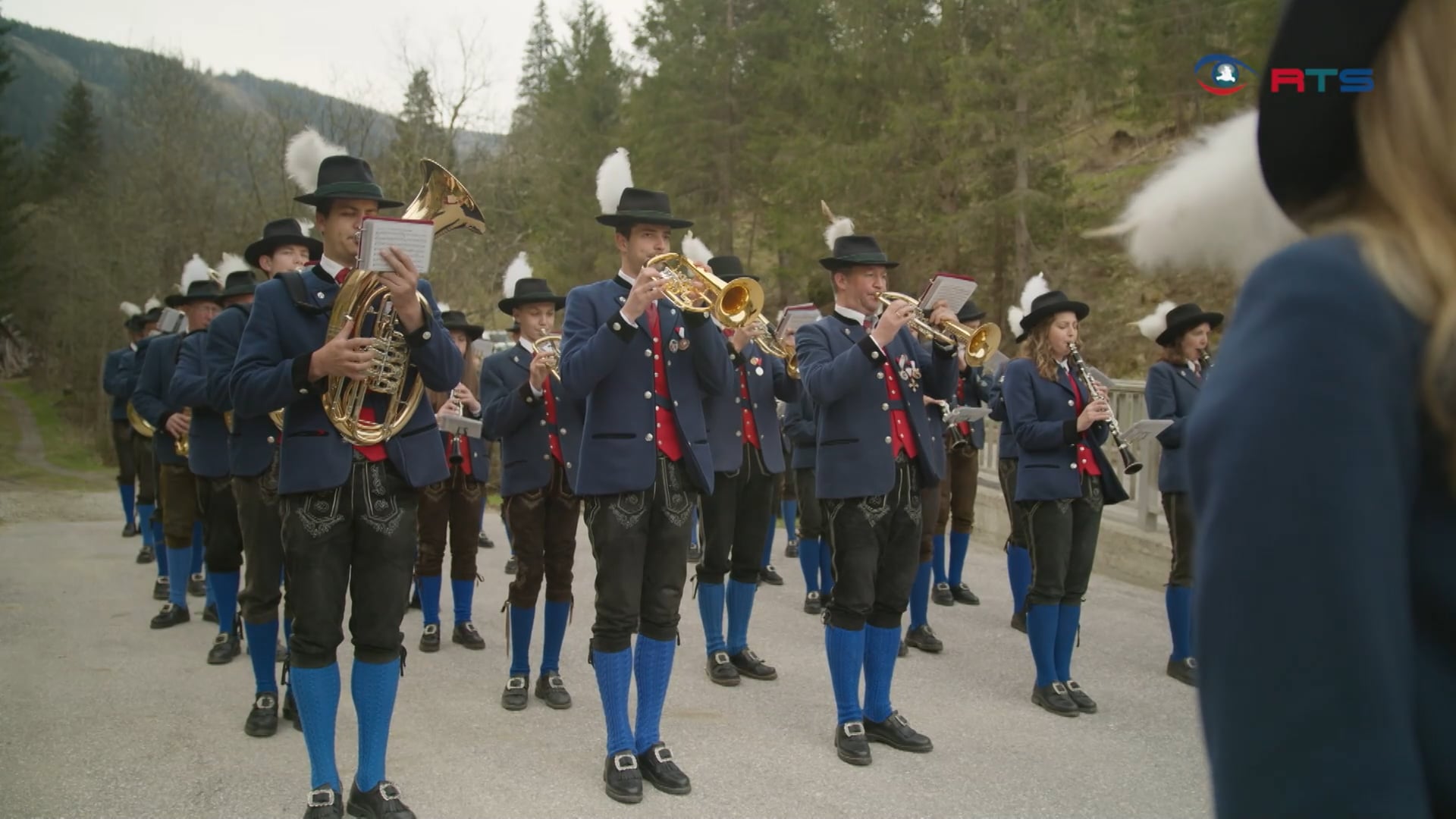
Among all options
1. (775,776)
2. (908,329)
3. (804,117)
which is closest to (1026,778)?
(775,776)

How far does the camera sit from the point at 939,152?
70.8 ft

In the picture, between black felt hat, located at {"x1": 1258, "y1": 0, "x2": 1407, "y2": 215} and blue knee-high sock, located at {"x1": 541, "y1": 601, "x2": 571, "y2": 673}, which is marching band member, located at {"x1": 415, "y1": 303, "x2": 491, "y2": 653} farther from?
black felt hat, located at {"x1": 1258, "y1": 0, "x2": 1407, "y2": 215}

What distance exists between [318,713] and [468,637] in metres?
3.35

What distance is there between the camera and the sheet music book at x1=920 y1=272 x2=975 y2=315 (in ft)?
19.4

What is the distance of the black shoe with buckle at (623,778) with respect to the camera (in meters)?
4.67

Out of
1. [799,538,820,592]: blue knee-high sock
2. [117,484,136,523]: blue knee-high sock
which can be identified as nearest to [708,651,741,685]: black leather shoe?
[799,538,820,592]: blue knee-high sock

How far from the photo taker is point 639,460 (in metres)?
4.82

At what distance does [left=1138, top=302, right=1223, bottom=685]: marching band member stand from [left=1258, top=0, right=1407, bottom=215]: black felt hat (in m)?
6.00

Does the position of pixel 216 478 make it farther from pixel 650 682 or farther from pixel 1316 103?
pixel 1316 103

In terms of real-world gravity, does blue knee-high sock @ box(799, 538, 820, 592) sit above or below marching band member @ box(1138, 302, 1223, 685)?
below

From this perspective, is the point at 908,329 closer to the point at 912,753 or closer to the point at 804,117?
the point at 912,753

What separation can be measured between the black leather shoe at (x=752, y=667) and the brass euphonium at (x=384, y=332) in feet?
10.8

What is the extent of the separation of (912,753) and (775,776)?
0.79 meters

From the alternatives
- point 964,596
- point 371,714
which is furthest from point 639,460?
point 964,596
